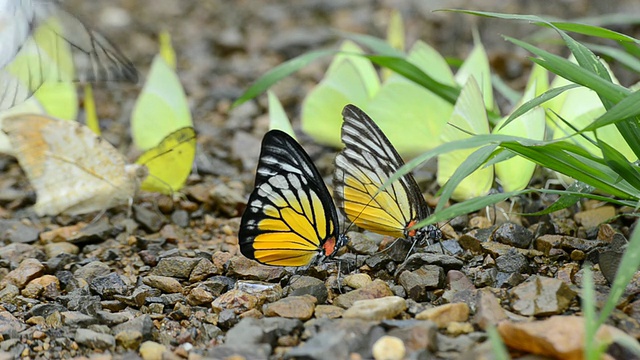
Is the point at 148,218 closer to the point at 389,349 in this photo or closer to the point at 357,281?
the point at 357,281

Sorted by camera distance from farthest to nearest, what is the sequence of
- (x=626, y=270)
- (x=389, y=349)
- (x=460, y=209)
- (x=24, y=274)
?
(x=24, y=274)
(x=460, y=209)
(x=389, y=349)
(x=626, y=270)

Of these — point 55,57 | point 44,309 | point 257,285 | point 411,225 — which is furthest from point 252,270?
point 55,57

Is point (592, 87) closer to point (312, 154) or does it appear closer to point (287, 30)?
point (312, 154)

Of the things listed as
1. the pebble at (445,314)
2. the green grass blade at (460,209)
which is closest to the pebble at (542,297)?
the pebble at (445,314)

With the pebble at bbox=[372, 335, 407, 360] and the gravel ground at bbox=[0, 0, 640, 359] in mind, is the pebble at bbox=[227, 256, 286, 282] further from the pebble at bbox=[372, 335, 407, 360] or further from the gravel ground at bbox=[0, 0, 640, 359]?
the pebble at bbox=[372, 335, 407, 360]

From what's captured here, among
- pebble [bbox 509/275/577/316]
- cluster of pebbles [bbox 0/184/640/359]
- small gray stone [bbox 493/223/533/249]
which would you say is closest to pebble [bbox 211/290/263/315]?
cluster of pebbles [bbox 0/184/640/359]

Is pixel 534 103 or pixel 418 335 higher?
pixel 534 103

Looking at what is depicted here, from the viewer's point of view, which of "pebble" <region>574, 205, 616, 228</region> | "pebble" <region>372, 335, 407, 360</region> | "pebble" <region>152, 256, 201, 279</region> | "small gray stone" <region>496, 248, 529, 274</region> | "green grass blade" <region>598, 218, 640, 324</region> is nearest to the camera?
"green grass blade" <region>598, 218, 640, 324</region>
